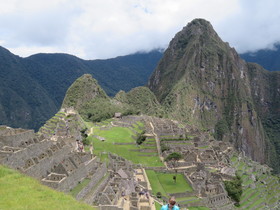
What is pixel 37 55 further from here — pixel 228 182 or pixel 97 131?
pixel 228 182

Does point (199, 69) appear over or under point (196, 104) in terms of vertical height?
over

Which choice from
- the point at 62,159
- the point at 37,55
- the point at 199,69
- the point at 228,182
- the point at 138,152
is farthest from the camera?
the point at 199,69

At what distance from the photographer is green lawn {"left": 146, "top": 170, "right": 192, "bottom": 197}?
36856 mm

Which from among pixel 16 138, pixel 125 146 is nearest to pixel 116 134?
pixel 125 146

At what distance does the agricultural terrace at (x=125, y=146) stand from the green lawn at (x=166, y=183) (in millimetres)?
3760

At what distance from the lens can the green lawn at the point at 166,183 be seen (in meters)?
36.9

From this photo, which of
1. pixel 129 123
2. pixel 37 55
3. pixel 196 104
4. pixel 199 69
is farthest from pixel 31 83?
pixel 199 69

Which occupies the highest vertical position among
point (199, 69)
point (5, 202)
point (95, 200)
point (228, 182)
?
point (199, 69)

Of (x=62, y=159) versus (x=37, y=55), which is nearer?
(x=62, y=159)

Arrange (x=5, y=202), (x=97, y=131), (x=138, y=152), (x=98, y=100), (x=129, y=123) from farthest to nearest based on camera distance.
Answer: (x=98, y=100) < (x=129, y=123) < (x=97, y=131) < (x=138, y=152) < (x=5, y=202)

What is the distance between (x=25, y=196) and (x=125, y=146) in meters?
38.5

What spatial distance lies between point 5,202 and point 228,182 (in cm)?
3678

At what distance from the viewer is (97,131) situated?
60438 millimetres

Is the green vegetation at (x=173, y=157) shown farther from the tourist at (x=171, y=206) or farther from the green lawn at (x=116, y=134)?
the tourist at (x=171, y=206)
